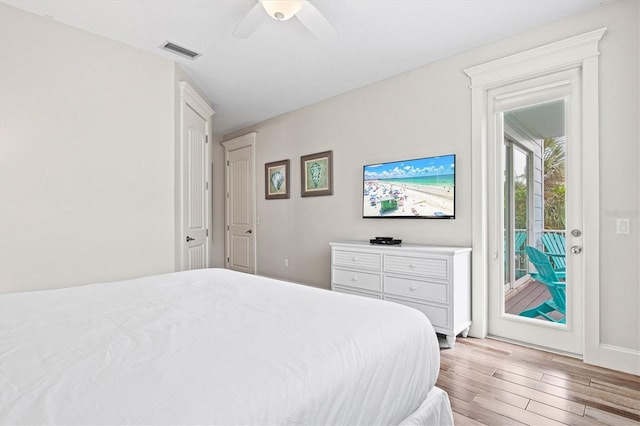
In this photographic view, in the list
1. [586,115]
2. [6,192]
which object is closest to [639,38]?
[586,115]

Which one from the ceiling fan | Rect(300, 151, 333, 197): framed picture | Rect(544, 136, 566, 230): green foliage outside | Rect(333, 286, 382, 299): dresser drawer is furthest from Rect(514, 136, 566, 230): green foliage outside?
Rect(300, 151, 333, 197): framed picture

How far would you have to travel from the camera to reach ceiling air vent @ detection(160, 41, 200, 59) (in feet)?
9.61

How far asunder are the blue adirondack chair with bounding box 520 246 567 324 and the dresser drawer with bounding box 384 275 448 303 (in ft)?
2.48

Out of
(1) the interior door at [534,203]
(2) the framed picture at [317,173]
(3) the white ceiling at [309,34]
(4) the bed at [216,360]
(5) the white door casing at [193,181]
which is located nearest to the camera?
(4) the bed at [216,360]

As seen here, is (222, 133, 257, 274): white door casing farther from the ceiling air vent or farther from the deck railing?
the deck railing

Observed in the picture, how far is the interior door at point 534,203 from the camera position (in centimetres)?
253

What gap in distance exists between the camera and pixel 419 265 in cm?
283

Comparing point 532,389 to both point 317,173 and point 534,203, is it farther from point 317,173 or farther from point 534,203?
point 317,173

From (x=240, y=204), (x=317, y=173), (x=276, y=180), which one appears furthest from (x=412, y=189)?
(x=240, y=204)

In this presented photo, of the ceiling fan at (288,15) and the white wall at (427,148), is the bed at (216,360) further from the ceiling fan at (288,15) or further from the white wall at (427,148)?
the white wall at (427,148)

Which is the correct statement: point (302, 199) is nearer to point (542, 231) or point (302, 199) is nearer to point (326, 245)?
point (326, 245)

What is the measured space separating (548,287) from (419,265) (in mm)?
1068

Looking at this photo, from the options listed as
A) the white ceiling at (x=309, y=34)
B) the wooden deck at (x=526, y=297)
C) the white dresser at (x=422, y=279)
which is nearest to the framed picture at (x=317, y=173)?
the white ceiling at (x=309, y=34)

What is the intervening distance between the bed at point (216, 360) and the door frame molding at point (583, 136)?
178 cm
